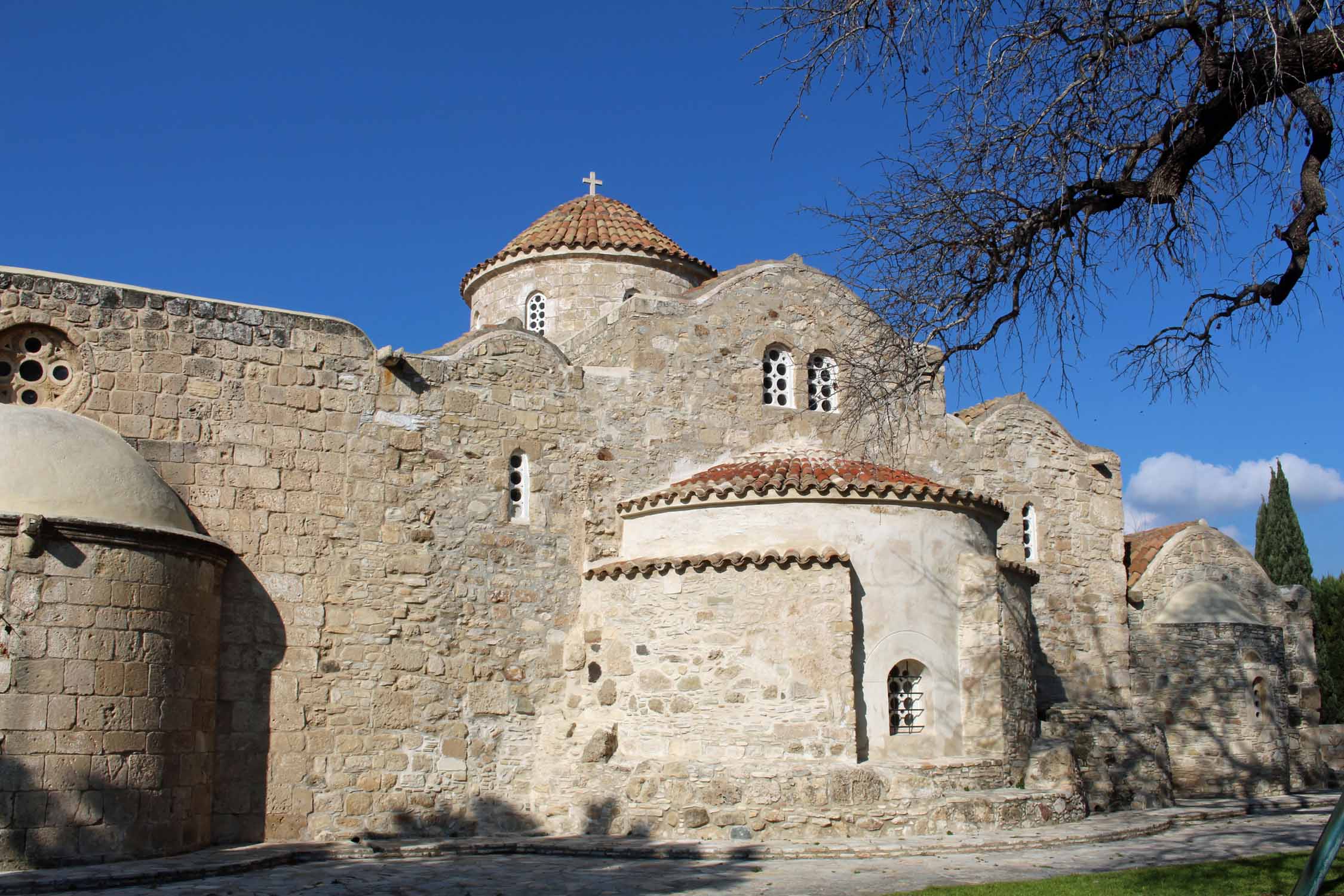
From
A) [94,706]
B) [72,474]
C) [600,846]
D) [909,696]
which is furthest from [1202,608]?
[72,474]

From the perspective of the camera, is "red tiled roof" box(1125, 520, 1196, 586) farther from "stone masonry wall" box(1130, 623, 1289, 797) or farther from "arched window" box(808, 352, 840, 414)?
"arched window" box(808, 352, 840, 414)

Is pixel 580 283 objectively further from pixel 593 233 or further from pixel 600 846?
pixel 600 846

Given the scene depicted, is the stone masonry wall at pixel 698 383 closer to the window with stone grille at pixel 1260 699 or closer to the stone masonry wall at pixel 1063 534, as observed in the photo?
the stone masonry wall at pixel 1063 534

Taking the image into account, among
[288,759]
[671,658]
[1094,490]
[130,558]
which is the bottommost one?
[288,759]

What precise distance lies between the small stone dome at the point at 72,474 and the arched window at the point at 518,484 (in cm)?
407

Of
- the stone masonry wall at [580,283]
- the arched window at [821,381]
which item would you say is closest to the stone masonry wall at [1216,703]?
the arched window at [821,381]

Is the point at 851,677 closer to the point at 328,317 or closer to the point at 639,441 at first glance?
the point at 639,441

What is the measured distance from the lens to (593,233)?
19.3 metres

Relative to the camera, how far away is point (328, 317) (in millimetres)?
14344

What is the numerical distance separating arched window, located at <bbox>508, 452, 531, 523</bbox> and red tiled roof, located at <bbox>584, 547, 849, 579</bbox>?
160 cm

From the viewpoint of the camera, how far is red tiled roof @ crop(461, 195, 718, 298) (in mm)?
19203

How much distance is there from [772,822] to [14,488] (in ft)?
25.9

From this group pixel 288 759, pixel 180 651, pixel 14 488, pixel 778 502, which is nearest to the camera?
pixel 14 488

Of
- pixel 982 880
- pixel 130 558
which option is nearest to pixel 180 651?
pixel 130 558
